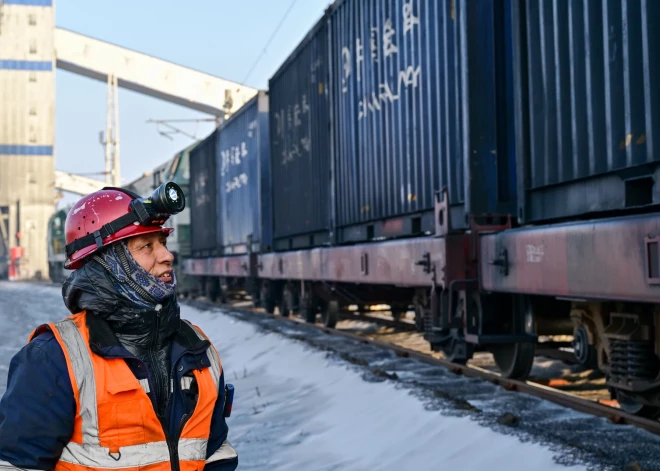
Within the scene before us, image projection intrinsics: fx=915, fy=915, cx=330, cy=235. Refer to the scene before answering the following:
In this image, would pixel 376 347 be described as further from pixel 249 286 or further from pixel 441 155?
pixel 249 286

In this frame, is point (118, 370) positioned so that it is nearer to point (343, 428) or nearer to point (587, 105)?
point (587, 105)

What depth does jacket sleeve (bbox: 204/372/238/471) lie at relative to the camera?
2.43m

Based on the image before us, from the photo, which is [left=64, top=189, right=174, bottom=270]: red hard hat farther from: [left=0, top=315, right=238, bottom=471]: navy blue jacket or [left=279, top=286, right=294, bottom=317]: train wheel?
[left=279, top=286, right=294, bottom=317]: train wheel

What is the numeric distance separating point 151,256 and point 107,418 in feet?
1.50

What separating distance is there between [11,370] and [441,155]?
6047mm

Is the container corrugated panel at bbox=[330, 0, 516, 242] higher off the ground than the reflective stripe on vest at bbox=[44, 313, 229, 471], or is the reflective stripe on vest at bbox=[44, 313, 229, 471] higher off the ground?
the container corrugated panel at bbox=[330, 0, 516, 242]

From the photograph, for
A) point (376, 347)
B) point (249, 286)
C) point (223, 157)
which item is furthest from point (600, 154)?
point (223, 157)

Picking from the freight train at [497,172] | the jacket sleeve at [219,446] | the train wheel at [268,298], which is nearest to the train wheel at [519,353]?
the freight train at [497,172]

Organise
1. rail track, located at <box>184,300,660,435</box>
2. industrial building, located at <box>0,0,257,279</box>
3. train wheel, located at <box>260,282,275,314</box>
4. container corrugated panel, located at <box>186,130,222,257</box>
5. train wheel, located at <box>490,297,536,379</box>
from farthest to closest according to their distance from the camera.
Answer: industrial building, located at <box>0,0,257,279</box>, container corrugated panel, located at <box>186,130,222,257</box>, train wheel, located at <box>260,282,275,314</box>, train wheel, located at <box>490,297,536,379</box>, rail track, located at <box>184,300,660,435</box>

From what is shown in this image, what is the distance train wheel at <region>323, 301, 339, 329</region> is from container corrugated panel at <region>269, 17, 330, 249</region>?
1.03 meters

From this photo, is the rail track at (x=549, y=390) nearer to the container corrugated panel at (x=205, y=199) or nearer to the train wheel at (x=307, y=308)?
the train wheel at (x=307, y=308)

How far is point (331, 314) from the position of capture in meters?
13.7

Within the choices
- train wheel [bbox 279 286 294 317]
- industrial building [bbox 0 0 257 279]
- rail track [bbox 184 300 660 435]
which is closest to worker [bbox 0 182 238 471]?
rail track [bbox 184 300 660 435]

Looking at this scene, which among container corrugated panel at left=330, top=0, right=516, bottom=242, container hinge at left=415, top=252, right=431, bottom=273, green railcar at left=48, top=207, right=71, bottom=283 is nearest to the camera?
container corrugated panel at left=330, top=0, right=516, bottom=242
